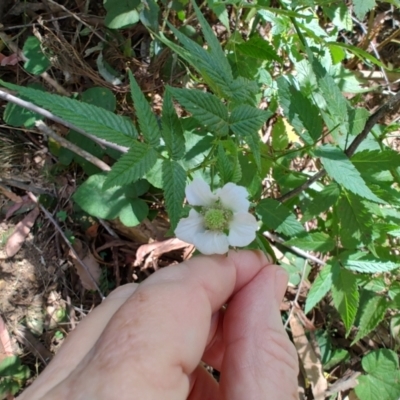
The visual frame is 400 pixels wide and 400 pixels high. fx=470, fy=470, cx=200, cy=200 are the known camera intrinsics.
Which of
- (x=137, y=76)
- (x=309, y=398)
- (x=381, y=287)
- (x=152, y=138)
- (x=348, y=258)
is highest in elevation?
(x=152, y=138)

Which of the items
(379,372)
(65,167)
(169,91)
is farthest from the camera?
(65,167)

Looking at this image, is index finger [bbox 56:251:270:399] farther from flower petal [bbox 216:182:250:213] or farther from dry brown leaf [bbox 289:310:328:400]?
dry brown leaf [bbox 289:310:328:400]

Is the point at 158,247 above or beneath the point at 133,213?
beneath

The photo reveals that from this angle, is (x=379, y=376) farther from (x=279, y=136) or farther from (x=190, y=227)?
(x=190, y=227)

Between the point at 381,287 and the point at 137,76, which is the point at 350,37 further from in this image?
the point at 381,287

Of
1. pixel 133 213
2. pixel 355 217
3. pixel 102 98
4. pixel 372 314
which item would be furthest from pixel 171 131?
pixel 372 314

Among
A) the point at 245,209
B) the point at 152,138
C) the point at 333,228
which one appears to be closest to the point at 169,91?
the point at 152,138
